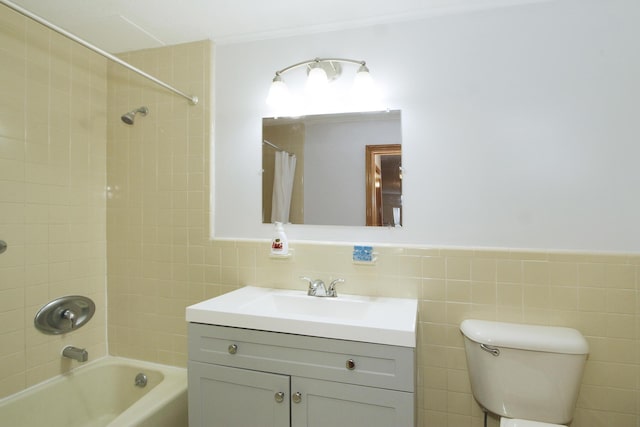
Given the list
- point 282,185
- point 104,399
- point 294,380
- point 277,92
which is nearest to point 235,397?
point 294,380

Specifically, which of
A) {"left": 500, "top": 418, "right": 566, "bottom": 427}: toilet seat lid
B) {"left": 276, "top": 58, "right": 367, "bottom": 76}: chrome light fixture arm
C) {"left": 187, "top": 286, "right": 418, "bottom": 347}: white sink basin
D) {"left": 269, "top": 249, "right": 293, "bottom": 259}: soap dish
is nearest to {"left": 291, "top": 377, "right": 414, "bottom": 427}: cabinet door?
{"left": 187, "top": 286, "right": 418, "bottom": 347}: white sink basin

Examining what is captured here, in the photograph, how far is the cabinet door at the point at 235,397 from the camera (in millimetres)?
1222

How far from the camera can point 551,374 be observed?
122cm

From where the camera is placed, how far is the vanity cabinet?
1111 mm

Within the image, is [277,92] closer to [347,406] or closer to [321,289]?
[321,289]

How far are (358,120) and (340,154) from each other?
19 centimetres

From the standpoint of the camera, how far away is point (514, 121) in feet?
4.68

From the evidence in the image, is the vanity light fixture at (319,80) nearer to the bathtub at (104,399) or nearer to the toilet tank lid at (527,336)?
the toilet tank lid at (527,336)

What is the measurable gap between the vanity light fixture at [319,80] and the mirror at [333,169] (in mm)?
109

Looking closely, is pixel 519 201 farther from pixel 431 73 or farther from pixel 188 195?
pixel 188 195

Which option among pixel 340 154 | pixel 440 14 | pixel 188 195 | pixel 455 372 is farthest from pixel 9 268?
pixel 440 14

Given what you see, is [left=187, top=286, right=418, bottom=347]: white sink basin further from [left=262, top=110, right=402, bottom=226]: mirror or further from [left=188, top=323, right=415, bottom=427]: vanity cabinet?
[left=262, top=110, right=402, bottom=226]: mirror

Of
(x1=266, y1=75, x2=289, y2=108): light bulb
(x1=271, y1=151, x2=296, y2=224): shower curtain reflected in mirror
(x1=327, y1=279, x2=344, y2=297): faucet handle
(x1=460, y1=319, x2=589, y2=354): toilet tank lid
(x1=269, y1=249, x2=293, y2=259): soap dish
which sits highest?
(x1=266, y1=75, x2=289, y2=108): light bulb

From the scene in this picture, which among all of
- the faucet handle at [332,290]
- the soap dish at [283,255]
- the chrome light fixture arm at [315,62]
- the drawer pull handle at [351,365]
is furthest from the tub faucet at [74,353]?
the chrome light fixture arm at [315,62]
